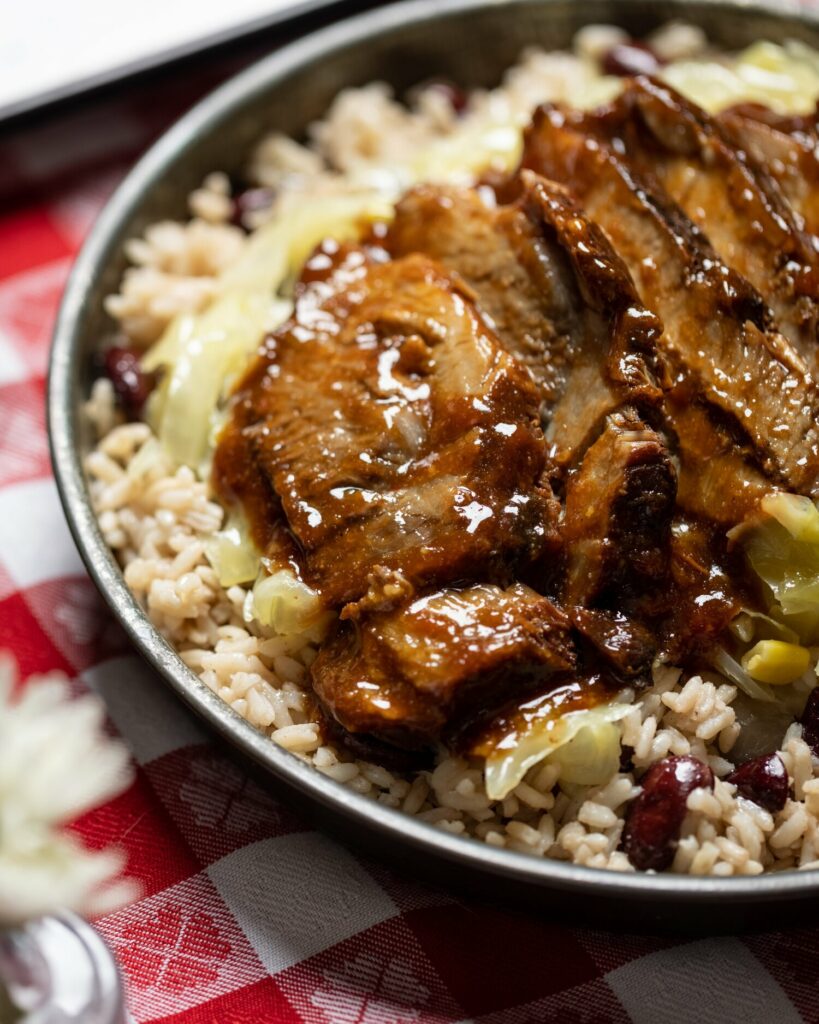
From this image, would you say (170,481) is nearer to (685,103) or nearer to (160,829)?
(160,829)

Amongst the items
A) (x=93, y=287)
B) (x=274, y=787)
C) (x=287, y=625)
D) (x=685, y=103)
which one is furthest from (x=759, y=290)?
(x=93, y=287)

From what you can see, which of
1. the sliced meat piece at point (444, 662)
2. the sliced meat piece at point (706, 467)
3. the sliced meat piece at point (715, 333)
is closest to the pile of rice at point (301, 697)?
the sliced meat piece at point (444, 662)

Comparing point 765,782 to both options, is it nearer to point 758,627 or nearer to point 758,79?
point 758,627

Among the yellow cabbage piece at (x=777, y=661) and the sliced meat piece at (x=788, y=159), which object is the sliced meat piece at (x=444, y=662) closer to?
the yellow cabbage piece at (x=777, y=661)

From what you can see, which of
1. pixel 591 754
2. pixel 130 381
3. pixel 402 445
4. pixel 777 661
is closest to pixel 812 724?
pixel 777 661

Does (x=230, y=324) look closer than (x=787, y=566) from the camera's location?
No
